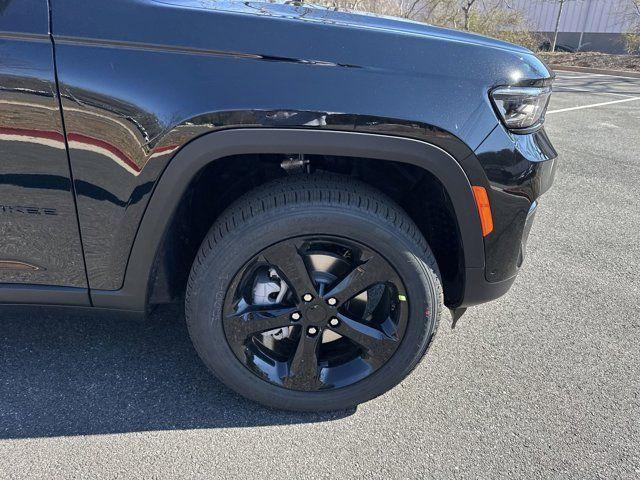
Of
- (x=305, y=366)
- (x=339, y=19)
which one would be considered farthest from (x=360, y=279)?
(x=339, y=19)

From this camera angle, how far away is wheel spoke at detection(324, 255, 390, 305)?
1.85 m

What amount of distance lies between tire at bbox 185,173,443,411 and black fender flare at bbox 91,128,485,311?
0.18 m

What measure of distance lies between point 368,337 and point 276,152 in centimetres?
82

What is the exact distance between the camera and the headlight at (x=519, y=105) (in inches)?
68.4

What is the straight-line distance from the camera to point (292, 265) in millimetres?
1846

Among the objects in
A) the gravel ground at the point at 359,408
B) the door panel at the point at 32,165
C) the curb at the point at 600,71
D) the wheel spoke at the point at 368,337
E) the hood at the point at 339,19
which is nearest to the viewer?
the door panel at the point at 32,165

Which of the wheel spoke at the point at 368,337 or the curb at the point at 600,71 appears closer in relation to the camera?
the wheel spoke at the point at 368,337

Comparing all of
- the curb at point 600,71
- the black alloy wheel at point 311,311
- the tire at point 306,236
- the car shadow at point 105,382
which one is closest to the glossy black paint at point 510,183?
the tire at point 306,236

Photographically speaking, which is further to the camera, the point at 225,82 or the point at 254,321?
the point at 254,321

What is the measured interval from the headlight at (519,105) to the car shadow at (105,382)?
1342 millimetres

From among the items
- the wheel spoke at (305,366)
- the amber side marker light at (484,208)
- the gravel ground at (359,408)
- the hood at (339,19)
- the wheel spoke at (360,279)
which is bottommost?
the gravel ground at (359,408)

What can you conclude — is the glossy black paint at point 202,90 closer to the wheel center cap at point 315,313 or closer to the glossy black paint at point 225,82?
the glossy black paint at point 225,82

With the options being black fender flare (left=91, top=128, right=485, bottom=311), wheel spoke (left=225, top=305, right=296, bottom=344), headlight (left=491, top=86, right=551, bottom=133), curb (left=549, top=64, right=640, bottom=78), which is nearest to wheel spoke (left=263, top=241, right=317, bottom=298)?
wheel spoke (left=225, top=305, right=296, bottom=344)

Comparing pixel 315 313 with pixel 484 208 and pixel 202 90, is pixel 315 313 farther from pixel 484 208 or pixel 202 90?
pixel 202 90
